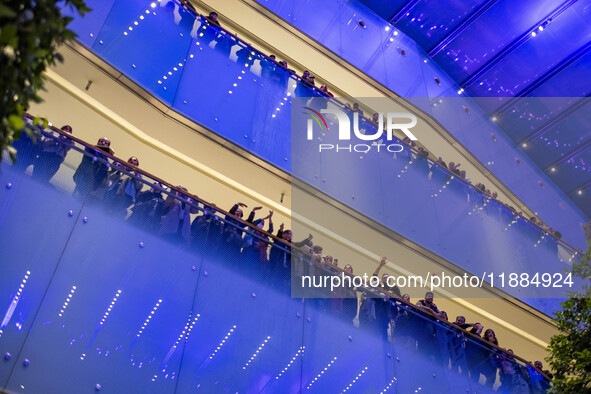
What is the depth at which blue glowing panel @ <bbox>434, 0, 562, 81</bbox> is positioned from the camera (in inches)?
540

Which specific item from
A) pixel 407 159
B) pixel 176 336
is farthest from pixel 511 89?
pixel 176 336

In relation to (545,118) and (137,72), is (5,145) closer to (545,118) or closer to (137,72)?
(137,72)

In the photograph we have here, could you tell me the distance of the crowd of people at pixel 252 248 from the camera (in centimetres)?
509

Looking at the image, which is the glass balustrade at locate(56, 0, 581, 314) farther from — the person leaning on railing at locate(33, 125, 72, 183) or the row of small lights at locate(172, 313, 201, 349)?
the row of small lights at locate(172, 313, 201, 349)

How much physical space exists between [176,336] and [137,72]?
390 cm

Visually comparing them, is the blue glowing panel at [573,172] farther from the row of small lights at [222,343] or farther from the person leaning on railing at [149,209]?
the person leaning on railing at [149,209]

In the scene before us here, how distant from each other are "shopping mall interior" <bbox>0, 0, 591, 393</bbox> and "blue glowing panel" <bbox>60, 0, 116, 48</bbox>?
2 centimetres

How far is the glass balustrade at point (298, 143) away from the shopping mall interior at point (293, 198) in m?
0.04

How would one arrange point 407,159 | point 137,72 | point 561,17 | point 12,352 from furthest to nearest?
point 561,17 → point 407,159 → point 137,72 → point 12,352

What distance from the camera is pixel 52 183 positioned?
4.86m

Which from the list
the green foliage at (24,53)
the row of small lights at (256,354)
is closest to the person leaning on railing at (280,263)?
the row of small lights at (256,354)

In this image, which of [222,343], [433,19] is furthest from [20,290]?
[433,19]

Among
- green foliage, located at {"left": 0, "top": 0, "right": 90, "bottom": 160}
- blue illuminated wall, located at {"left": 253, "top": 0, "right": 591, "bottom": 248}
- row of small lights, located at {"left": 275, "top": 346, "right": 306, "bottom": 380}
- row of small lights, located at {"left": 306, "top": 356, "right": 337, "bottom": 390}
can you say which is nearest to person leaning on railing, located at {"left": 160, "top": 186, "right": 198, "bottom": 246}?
row of small lights, located at {"left": 275, "top": 346, "right": 306, "bottom": 380}

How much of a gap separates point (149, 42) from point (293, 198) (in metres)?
3.28
